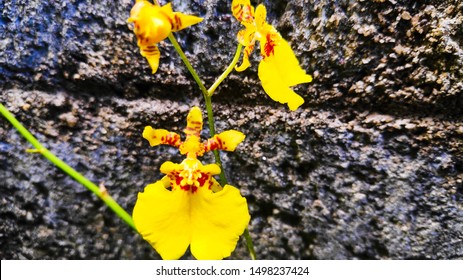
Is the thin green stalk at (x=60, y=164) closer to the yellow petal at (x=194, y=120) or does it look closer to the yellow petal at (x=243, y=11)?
the yellow petal at (x=194, y=120)

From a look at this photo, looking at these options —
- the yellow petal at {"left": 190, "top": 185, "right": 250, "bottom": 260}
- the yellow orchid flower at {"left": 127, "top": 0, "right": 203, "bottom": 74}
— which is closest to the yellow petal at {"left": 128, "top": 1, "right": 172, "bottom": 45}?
the yellow orchid flower at {"left": 127, "top": 0, "right": 203, "bottom": 74}

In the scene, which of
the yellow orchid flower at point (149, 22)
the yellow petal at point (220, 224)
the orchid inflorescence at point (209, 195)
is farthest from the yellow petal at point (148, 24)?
the yellow petal at point (220, 224)

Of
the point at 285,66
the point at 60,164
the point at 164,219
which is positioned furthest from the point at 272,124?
the point at 60,164

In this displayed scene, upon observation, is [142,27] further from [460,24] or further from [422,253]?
[422,253]

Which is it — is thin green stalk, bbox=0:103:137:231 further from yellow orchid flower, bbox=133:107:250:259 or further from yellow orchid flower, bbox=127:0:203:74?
yellow orchid flower, bbox=127:0:203:74

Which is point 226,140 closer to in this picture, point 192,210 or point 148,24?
point 192,210

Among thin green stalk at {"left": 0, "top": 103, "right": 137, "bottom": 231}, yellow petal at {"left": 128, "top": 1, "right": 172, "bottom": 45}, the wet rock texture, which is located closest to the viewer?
yellow petal at {"left": 128, "top": 1, "right": 172, "bottom": 45}
